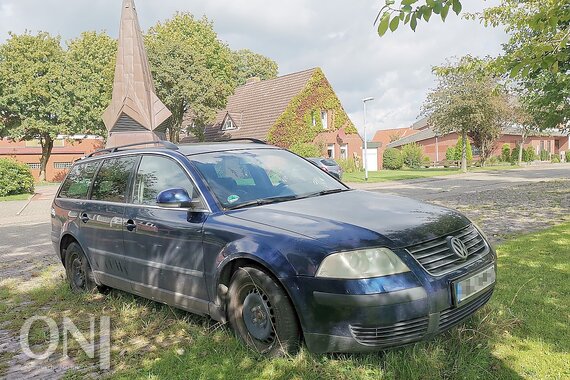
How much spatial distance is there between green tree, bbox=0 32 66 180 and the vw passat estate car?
3739cm

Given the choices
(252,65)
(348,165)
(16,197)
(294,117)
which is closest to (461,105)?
(348,165)

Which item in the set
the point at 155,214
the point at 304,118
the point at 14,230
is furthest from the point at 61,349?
the point at 304,118

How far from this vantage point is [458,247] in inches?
128

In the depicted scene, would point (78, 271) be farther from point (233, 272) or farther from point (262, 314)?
point (262, 314)

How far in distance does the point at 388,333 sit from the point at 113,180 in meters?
3.32

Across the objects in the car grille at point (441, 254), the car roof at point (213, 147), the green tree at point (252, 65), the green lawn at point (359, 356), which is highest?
the green tree at point (252, 65)

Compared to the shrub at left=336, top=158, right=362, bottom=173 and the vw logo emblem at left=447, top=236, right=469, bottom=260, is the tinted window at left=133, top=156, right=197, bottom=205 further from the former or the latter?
the shrub at left=336, top=158, right=362, bottom=173

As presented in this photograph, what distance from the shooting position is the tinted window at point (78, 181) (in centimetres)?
539

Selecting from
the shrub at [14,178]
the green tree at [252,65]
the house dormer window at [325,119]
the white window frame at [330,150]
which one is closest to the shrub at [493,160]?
the white window frame at [330,150]

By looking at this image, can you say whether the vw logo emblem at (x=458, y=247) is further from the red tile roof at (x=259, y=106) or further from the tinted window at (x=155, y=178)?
the red tile roof at (x=259, y=106)

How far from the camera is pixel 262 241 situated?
3.27 metres

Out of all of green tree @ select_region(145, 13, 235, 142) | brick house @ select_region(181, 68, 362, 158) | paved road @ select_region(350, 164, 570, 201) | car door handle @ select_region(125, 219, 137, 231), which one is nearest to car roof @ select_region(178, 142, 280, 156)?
car door handle @ select_region(125, 219, 137, 231)

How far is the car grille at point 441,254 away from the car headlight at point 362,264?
0.16 metres

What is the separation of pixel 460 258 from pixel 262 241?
136 cm
